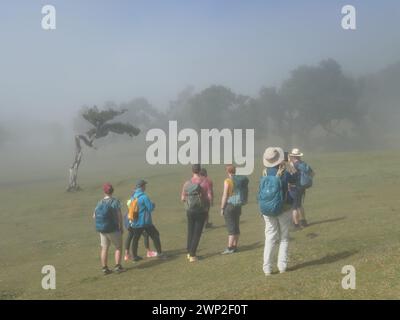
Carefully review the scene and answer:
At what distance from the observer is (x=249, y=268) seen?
1210 cm

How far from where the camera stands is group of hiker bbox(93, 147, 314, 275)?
Answer: 1048 cm

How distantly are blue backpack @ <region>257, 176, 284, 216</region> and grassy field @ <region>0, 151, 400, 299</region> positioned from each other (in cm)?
123

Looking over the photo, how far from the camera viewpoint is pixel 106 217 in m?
12.9

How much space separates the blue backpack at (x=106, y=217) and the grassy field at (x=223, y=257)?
119 centimetres

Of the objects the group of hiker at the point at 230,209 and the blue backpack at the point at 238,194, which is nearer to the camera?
the group of hiker at the point at 230,209

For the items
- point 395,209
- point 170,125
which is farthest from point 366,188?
point 170,125

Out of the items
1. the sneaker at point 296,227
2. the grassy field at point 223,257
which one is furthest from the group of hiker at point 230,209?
the sneaker at point 296,227

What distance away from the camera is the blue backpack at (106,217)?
12.9 meters

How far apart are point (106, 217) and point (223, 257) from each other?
2977mm

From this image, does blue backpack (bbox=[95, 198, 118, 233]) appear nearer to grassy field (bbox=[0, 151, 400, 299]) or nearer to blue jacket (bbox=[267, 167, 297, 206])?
grassy field (bbox=[0, 151, 400, 299])

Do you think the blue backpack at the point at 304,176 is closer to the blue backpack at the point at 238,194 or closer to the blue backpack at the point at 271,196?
the blue backpack at the point at 238,194

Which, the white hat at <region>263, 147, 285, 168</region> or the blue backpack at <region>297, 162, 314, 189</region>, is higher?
the white hat at <region>263, 147, 285, 168</region>

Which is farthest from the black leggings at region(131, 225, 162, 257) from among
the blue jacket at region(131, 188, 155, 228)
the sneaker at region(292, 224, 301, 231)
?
the sneaker at region(292, 224, 301, 231)
